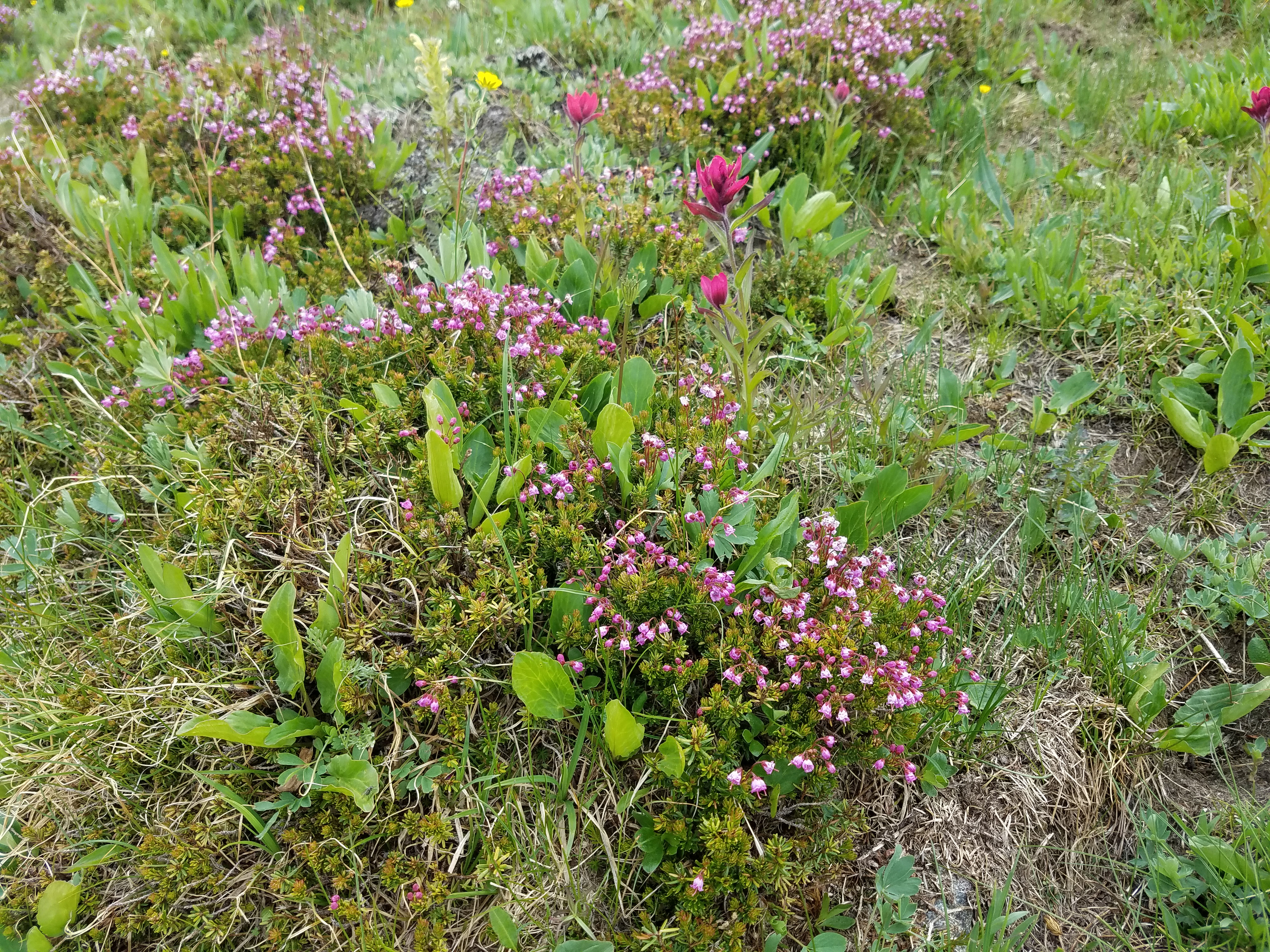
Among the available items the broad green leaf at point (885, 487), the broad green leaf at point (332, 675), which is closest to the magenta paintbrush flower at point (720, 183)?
the broad green leaf at point (885, 487)

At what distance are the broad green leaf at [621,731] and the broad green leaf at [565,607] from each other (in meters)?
0.28

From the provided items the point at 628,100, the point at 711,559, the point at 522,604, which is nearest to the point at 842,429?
the point at 711,559

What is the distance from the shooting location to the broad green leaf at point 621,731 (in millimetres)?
1968

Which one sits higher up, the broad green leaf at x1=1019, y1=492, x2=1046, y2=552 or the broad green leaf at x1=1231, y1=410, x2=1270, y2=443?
the broad green leaf at x1=1231, y1=410, x2=1270, y2=443

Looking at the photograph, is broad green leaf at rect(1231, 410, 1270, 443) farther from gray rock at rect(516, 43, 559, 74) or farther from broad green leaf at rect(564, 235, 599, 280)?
gray rock at rect(516, 43, 559, 74)

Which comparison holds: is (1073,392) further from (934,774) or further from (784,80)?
(784,80)

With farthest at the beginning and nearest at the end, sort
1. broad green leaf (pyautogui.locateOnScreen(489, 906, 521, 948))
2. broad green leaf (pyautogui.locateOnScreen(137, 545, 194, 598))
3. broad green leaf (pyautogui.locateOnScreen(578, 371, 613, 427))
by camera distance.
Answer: broad green leaf (pyautogui.locateOnScreen(578, 371, 613, 427))
broad green leaf (pyautogui.locateOnScreen(137, 545, 194, 598))
broad green leaf (pyautogui.locateOnScreen(489, 906, 521, 948))

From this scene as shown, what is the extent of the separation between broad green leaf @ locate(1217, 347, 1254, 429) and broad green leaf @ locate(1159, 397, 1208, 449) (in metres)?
0.09

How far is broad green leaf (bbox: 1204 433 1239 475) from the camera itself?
9.02 feet

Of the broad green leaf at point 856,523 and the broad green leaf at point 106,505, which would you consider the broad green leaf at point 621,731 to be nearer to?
the broad green leaf at point 856,523

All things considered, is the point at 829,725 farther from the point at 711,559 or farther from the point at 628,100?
the point at 628,100

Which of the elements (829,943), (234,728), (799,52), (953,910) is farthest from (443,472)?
(799,52)

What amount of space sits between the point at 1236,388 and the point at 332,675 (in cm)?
320

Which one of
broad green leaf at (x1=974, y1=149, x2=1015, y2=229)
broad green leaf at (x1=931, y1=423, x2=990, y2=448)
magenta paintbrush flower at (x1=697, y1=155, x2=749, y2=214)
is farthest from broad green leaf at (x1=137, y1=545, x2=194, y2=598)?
broad green leaf at (x1=974, y1=149, x2=1015, y2=229)
